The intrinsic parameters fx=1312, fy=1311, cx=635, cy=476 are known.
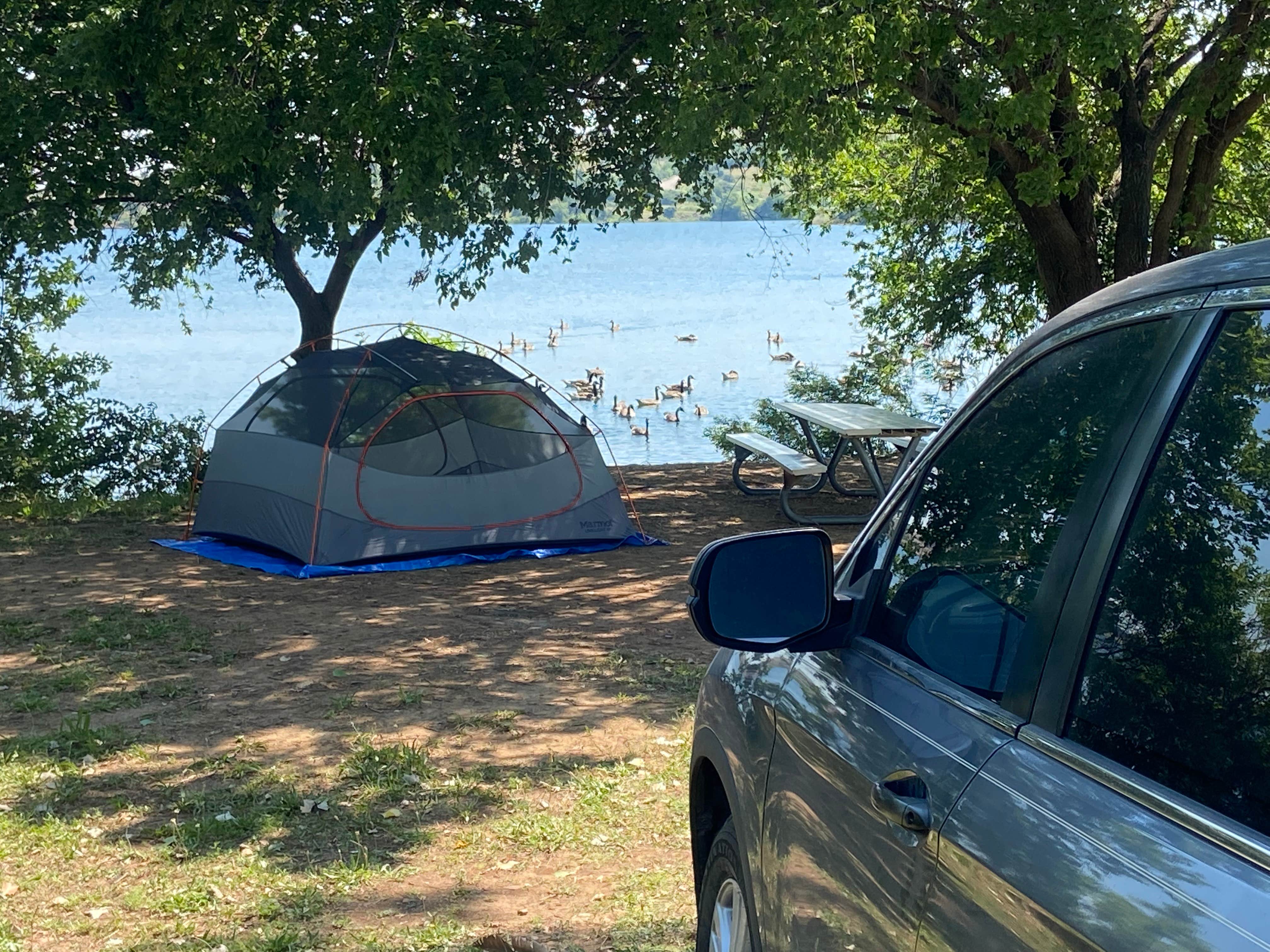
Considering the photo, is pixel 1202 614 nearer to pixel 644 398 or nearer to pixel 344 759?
pixel 344 759

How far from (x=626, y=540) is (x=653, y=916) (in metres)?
6.69

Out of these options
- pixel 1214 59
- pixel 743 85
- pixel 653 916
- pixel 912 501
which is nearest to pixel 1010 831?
pixel 912 501

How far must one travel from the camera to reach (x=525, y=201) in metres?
12.0

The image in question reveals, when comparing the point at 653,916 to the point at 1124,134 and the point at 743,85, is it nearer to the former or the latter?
the point at 743,85

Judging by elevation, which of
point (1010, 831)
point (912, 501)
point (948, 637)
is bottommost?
point (1010, 831)

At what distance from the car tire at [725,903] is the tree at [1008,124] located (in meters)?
6.55

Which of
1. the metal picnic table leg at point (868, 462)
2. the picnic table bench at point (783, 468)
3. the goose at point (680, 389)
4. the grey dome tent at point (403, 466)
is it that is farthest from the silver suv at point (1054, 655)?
the goose at point (680, 389)

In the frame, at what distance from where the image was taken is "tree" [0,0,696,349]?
1043 centimetres

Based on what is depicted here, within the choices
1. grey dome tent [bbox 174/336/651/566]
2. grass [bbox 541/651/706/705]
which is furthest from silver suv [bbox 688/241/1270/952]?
grey dome tent [bbox 174/336/651/566]

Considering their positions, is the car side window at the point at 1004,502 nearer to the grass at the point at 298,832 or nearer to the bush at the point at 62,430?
the grass at the point at 298,832

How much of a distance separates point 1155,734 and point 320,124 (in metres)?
A: 10.3

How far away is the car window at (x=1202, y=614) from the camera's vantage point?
1351 millimetres

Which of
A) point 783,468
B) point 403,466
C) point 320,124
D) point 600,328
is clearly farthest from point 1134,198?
point 600,328

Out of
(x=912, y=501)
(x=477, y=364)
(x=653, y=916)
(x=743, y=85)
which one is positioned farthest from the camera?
(x=477, y=364)
